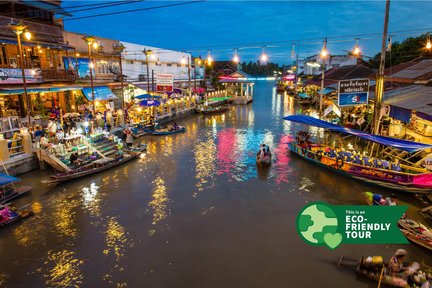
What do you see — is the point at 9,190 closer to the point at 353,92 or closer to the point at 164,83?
the point at 353,92

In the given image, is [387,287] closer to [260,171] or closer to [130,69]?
[260,171]

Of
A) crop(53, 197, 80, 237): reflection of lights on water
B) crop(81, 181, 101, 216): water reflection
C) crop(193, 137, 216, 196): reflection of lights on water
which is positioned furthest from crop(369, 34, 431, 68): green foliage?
crop(53, 197, 80, 237): reflection of lights on water

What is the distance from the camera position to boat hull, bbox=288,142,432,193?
14814 mm

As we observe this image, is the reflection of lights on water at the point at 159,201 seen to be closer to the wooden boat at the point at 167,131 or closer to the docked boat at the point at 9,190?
the docked boat at the point at 9,190

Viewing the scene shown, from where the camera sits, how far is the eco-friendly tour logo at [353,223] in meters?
6.14

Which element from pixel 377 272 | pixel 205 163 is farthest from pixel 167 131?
pixel 377 272

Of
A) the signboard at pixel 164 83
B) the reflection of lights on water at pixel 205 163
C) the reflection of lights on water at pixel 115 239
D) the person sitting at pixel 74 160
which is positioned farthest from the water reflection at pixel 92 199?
the signboard at pixel 164 83

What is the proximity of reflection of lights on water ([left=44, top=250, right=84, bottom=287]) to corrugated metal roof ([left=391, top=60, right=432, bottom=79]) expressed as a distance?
1173 inches

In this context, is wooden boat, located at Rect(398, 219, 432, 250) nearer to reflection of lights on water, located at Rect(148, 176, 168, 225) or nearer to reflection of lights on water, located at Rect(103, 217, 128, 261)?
reflection of lights on water, located at Rect(148, 176, 168, 225)

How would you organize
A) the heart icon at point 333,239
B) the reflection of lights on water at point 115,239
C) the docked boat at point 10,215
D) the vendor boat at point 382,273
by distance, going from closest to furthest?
the heart icon at point 333,239 < the vendor boat at point 382,273 < the reflection of lights on water at point 115,239 < the docked boat at point 10,215

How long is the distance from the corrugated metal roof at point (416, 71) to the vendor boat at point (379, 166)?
1136cm

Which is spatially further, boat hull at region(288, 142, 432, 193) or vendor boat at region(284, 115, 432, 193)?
boat hull at region(288, 142, 432, 193)

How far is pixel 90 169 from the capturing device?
63.1 ft

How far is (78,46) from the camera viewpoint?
35.2 meters
